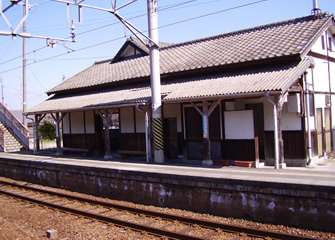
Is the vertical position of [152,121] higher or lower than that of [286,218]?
higher

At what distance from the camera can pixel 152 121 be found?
14.6 meters

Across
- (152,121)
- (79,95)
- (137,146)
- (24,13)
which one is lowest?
(137,146)

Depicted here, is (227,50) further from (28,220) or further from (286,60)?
(28,220)

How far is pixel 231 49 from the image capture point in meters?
15.3

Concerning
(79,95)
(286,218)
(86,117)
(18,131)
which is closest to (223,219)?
(286,218)

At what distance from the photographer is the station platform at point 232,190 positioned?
757cm

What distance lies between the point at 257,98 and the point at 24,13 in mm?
8528

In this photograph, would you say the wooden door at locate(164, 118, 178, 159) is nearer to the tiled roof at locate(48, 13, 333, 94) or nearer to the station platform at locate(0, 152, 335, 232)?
the station platform at locate(0, 152, 335, 232)

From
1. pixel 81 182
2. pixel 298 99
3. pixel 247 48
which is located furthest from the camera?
pixel 247 48

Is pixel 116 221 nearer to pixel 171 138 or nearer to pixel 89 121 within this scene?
pixel 171 138

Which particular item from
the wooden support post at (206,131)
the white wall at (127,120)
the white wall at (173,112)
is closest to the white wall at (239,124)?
the wooden support post at (206,131)

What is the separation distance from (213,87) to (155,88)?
8.03ft

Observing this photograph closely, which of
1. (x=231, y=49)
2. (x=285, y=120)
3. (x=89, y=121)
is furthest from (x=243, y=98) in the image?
(x=89, y=121)

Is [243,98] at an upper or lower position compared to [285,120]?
upper
